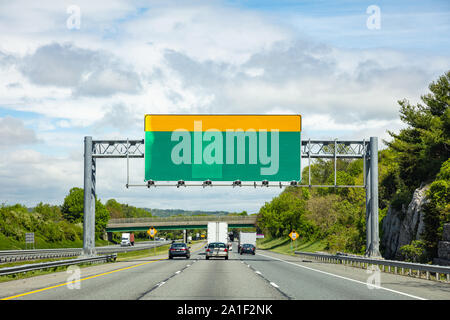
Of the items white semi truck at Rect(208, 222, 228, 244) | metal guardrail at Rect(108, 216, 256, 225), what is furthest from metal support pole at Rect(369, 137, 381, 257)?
metal guardrail at Rect(108, 216, 256, 225)

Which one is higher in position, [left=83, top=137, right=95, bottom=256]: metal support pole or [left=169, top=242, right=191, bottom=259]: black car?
[left=83, top=137, right=95, bottom=256]: metal support pole

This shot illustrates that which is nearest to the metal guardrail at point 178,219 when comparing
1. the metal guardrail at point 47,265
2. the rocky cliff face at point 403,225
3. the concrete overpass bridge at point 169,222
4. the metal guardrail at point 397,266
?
the concrete overpass bridge at point 169,222

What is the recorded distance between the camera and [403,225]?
4491 cm

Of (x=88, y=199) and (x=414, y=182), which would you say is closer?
(x=88, y=199)

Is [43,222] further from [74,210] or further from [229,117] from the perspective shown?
[229,117]

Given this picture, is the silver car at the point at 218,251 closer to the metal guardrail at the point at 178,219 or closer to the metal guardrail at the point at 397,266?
the metal guardrail at the point at 397,266

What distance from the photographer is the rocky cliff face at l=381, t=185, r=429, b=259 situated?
1623 inches

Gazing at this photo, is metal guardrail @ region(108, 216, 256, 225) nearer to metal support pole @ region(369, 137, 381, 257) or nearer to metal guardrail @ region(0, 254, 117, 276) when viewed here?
metal guardrail @ region(0, 254, 117, 276)

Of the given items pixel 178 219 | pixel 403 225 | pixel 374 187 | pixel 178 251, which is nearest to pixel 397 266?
pixel 374 187

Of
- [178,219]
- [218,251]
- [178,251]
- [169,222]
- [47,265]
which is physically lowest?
[169,222]

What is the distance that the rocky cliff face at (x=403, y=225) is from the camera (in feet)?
135

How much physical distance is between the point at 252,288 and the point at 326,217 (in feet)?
214

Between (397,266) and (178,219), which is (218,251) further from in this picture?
(178,219)

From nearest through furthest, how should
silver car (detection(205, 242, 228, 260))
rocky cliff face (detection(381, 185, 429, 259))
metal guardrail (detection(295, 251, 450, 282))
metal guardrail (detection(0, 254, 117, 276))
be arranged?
metal guardrail (detection(0, 254, 117, 276))
metal guardrail (detection(295, 251, 450, 282))
rocky cliff face (detection(381, 185, 429, 259))
silver car (detection(205, 242, 228, 260))
